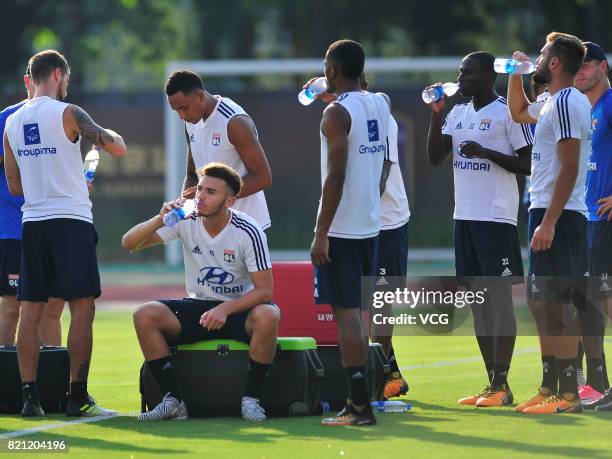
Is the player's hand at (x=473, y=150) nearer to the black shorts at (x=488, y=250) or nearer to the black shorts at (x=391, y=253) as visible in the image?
the black shorts at (x=488, y=250)

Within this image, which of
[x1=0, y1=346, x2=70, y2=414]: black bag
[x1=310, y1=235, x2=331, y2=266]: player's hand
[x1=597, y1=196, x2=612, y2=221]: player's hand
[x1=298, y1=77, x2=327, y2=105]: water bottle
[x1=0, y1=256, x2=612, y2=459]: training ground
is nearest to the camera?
[x1=0, y1=256, x2=612, y2=459]: training ground

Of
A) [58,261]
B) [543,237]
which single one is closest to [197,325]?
[58,261]

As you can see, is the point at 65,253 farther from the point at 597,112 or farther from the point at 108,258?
the point at 108,258

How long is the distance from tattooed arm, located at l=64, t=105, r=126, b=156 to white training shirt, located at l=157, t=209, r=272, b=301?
0.61 metres

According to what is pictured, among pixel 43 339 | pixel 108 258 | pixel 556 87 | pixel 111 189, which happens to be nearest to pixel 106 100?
pixel 111 189

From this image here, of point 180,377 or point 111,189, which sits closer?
point 180,377

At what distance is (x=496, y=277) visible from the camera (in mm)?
9352

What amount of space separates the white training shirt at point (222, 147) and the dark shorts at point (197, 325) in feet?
3.30

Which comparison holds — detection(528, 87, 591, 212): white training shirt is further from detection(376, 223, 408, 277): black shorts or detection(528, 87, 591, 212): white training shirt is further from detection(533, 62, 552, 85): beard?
detection(376, 223, 408, 277): black shorts

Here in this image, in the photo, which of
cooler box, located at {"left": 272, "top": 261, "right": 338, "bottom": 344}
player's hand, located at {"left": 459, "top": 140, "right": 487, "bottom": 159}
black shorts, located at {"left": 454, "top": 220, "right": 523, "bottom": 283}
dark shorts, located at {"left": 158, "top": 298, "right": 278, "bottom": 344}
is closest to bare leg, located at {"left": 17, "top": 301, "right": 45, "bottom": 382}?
dark shorts, located at {"left": 158, "top": 298, "right": 278, "bottom": 344}

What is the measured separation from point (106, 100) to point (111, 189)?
1760mm

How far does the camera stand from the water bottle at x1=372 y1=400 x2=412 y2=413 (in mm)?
8875

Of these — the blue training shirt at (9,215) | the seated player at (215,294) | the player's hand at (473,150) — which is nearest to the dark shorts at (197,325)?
the seated player at (215,294)

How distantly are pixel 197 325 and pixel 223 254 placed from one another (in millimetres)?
474
